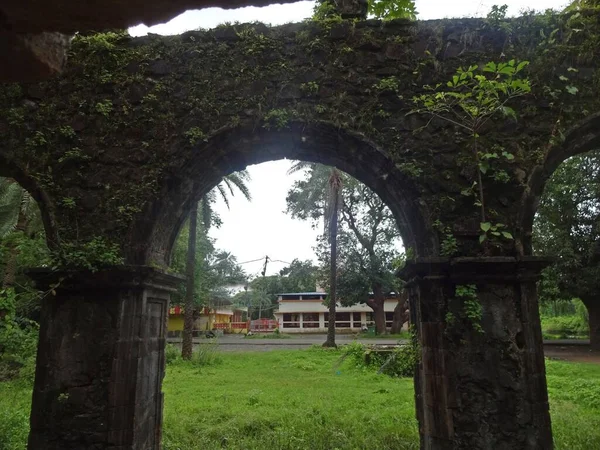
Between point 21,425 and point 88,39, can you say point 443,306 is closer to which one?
point 88,39

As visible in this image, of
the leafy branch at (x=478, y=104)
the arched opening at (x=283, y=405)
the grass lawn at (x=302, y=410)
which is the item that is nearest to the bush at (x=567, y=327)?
the grass lawn at (x=302, y=410)

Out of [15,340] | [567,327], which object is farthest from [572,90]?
[567,327]

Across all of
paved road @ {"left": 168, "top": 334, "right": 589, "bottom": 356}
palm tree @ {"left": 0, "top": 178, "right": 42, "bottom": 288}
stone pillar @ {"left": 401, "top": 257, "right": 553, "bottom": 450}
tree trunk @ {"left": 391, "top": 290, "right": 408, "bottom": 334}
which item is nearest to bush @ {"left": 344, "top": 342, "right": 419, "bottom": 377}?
paved road @ {"left": 168, "top": 334, "right": 589, "bottom": 356}

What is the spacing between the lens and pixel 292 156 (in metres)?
5.27

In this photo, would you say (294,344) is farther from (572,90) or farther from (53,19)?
(53,19)

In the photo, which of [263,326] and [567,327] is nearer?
[567,327]

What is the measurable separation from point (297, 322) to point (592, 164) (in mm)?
23610

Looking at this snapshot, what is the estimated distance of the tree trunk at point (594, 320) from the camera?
16469 millimetres

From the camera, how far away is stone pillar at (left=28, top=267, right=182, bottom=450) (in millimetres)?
4168

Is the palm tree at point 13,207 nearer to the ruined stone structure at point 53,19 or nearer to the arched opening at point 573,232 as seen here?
the ruined stone structure at point 53,19

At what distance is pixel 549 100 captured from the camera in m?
4.57

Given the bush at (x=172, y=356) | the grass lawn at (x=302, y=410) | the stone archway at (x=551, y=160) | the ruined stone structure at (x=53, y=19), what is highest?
the stone archway at (x=551, y=160)

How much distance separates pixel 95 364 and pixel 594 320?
1833 centimetres

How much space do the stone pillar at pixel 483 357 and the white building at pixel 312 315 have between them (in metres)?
29.2
